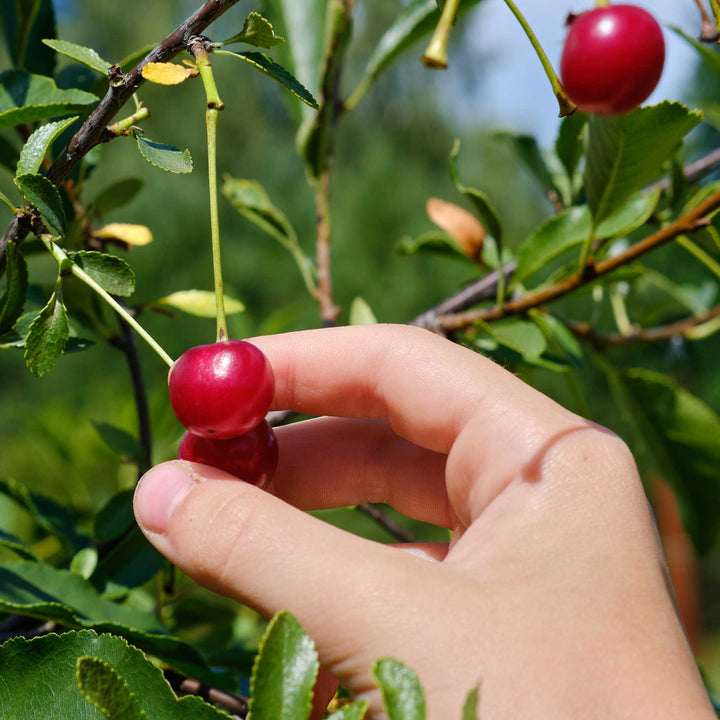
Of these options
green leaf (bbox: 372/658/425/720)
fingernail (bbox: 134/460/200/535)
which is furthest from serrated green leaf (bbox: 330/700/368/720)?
fingernail (bbox: 134/460/200/535)

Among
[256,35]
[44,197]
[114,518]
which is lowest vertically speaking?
[114,518]

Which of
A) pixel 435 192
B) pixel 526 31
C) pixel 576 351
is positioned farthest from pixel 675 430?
pixel 435 192

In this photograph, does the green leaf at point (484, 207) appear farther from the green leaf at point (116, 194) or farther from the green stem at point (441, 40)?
the green stem at point (441, 40)

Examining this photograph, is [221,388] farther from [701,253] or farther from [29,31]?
[701,253]

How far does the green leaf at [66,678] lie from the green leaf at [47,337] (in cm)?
19

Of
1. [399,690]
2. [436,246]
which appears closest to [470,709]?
[399,690]

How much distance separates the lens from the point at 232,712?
26.2 inches

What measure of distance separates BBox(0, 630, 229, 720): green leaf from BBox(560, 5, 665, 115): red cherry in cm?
42

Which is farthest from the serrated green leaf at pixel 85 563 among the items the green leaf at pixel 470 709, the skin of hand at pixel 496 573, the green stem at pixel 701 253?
the green stem at pixel 701 253

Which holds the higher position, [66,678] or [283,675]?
[283,675]

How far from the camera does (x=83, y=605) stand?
64cm

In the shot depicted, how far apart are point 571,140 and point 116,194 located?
524mm

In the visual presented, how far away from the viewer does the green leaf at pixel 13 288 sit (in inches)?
20.1

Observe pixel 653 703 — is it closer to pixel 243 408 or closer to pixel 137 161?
pixel 243 408
